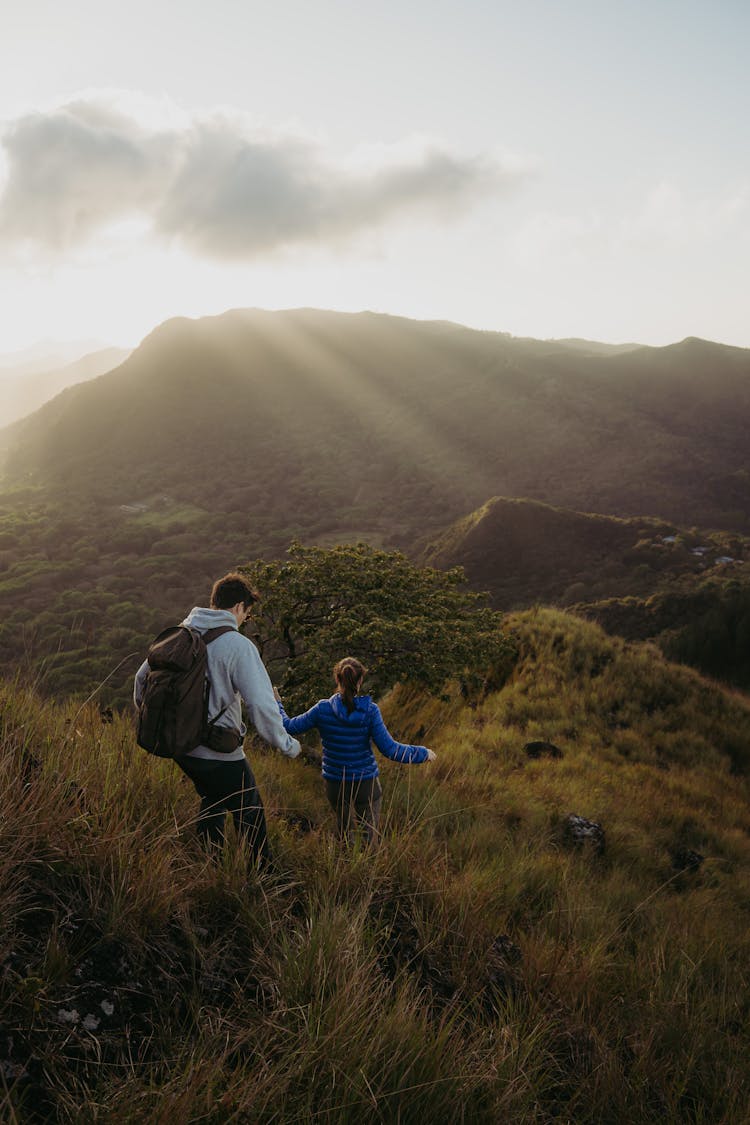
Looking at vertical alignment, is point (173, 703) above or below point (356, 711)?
above

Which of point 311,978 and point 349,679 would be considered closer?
point 311,978

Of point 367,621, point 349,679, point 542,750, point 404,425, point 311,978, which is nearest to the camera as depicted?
point 311,978

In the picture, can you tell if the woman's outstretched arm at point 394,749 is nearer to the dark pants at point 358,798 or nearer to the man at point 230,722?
the dark pants at point 358,798

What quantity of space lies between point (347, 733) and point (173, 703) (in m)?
1.61

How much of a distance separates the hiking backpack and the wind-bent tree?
4.97 m

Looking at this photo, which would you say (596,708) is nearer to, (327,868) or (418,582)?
(418,582)

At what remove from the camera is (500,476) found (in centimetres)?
9588

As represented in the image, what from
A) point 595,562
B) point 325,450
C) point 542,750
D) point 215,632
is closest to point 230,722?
point 215,632

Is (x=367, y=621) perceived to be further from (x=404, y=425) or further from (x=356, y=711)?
(x=404, y=425)

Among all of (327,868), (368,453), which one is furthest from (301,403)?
(327,868)

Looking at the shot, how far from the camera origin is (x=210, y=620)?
10.4 feet

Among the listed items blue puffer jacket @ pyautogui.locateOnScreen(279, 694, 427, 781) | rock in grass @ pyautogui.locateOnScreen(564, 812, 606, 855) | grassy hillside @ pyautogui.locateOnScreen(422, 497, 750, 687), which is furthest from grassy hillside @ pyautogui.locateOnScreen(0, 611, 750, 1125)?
grassy hillside @ pyautogui.locateOnScreen(422, 497, 750, 687)

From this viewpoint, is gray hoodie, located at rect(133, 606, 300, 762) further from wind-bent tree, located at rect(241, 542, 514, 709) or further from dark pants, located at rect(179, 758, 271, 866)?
wind-bent tree, located at rect(241, 542, 514, 709)

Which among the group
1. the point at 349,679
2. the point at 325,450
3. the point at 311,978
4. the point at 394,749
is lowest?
the point at 394,749
